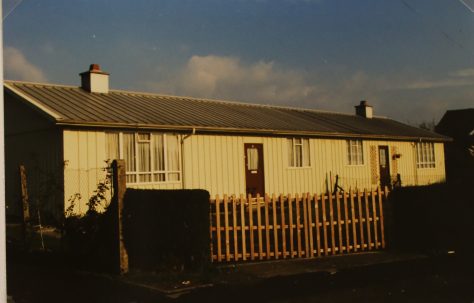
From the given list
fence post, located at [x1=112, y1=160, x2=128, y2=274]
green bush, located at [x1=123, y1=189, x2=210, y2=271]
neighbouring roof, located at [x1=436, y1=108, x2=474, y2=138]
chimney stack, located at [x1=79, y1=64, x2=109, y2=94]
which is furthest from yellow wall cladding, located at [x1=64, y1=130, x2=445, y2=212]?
neighbouring roof, located at [x1=436, y1=108, x2=474, y2=138]

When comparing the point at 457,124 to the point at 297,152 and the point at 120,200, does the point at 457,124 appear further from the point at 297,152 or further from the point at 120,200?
the point at 120,200

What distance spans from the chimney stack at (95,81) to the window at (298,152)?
740 cm

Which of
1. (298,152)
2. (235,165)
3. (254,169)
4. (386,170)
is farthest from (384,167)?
(235,165)

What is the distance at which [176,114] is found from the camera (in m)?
17.7

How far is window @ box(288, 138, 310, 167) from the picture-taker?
19891 millimetres

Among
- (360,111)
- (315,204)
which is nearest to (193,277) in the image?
(315,204)

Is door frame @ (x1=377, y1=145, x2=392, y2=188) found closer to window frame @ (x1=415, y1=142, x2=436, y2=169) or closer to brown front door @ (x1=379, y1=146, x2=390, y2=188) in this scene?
brown front door @ (x1=379, y1=146, x2=390, y2=188)

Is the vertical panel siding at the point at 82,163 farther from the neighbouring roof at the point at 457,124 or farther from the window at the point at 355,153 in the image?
the neighbouring roof at the point at 457,124

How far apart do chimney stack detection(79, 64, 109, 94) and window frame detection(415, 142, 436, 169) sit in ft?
56.4

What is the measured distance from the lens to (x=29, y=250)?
9.91 m

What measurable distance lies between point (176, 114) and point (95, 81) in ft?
10.6

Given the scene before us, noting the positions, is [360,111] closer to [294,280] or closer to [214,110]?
[214,110]

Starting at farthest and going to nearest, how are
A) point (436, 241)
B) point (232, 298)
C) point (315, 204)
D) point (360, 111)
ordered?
point (360, 111)
point (436, 241)
point (315, 204)
point (232, 298)

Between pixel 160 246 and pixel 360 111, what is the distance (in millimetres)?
25314
